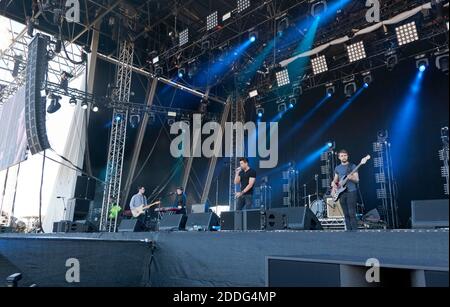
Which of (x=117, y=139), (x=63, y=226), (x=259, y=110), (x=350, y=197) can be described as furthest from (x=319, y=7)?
(x=63, y=226)

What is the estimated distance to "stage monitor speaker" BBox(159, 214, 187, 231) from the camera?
6.13 metres

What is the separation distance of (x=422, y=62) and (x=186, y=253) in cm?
791

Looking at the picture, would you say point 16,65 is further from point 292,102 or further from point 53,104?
point 292,102

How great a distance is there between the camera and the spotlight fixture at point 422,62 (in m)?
8.84

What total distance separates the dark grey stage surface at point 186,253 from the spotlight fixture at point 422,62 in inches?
288

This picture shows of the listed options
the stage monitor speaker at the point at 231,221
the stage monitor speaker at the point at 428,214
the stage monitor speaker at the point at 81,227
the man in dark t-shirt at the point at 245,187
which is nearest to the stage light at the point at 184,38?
the man in dark t-shirt at the point at 245,187

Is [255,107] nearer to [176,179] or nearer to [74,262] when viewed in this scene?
[176,179]

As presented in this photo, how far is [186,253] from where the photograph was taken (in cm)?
459

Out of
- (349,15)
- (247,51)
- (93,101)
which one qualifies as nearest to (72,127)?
(93,101)

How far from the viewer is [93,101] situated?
33.6ft

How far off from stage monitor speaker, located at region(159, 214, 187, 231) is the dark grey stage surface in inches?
45.4

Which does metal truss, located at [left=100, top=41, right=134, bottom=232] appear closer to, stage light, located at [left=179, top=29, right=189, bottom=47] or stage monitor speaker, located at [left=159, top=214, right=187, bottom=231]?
stage light, located at [left=179, top=29, right=189, bottom=47]

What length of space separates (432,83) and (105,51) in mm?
9925

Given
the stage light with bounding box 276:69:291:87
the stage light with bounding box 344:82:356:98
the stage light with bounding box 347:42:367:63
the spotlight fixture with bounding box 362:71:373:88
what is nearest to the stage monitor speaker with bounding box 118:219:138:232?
the stage light with bounding box 276:69:291:87
